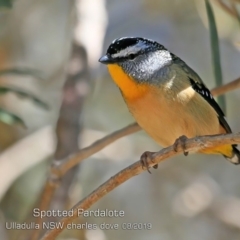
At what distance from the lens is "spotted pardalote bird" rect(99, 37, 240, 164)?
246 centimetres

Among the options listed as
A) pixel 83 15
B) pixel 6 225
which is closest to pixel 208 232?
pixel 6 225

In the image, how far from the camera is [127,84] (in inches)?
100

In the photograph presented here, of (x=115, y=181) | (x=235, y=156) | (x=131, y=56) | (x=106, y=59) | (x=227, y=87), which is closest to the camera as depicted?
(x=115, y=181)

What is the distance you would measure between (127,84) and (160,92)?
0.57ft

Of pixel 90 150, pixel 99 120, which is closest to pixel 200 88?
pixel 90 150

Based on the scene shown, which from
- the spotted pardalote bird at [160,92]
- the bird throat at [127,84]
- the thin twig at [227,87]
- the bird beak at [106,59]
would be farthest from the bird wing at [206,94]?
the bird beak at [106,59]

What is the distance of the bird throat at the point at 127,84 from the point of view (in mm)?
2506

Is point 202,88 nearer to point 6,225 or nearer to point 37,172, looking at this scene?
point 6,225

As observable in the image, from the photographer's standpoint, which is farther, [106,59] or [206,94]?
[206,94]

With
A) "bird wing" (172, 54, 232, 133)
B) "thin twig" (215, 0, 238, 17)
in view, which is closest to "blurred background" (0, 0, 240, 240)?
"bird wing" (172, 54, 232, 133)

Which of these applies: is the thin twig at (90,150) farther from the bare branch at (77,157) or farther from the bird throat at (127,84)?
the bird throat at (127,84)

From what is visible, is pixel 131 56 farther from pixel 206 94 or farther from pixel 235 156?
pixel 235 156

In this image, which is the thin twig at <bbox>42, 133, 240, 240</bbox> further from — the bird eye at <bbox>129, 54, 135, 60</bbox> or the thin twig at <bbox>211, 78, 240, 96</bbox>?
the bird eye at <bbox>129, 54, 135, 60</bbox>

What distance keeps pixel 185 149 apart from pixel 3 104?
6.84 feet
